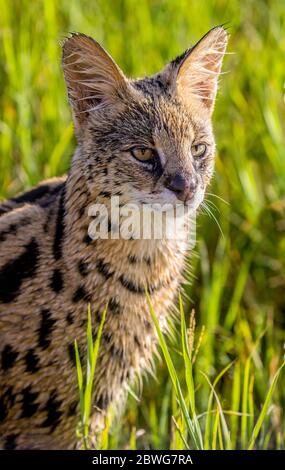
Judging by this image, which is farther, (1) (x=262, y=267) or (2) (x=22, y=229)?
(1) (x=262, y=267)

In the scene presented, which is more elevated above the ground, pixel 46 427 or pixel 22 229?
pixel 22 229

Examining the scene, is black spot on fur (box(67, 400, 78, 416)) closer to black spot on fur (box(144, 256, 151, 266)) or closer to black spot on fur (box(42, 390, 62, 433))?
black spot on fur (box(42, 390, 62, 433))

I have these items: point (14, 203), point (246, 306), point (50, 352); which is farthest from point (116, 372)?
point (246, 306)

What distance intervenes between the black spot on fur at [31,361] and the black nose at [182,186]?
65 cm

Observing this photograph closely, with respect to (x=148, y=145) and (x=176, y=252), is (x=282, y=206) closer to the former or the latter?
(x=176, y=252)

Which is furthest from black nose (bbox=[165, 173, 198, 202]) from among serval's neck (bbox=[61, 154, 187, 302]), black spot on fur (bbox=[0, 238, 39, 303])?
black spot on fur (bbox=[0, 238, 39, 303])

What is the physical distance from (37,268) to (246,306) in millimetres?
1195

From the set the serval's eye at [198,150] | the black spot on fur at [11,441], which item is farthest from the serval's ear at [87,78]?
the black spot on fur at [11,441]

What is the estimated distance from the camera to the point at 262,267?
3.68m

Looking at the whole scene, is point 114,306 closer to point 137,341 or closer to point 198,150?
point 137,341

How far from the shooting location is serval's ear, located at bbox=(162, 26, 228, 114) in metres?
2.74
